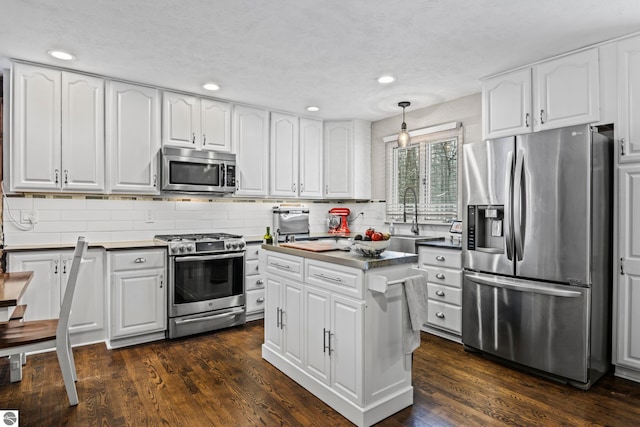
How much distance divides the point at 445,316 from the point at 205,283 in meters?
2.38

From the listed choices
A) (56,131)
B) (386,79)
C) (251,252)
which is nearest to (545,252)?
(386,79)

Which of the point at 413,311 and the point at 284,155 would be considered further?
the point at 284,155

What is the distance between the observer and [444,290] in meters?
3.59

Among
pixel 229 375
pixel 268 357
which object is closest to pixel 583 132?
pixel 268 357

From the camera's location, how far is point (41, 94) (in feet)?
10.8

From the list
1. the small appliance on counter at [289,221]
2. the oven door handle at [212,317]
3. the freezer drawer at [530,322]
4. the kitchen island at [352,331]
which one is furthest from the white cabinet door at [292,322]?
the small appliance on counter at [289,221]

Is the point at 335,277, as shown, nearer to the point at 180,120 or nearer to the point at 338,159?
the point at 180,120

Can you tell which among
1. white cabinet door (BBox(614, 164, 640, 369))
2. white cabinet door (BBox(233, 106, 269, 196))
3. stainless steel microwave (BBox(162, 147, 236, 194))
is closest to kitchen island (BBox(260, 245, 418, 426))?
white cabinet door (BBox(614, 164, 640, 369))

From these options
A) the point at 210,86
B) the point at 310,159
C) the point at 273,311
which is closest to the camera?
the point at 273,311

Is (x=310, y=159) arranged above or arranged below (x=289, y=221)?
above

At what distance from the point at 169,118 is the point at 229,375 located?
8.71 feet

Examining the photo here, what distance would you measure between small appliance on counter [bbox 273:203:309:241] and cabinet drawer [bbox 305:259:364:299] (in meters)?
2.30

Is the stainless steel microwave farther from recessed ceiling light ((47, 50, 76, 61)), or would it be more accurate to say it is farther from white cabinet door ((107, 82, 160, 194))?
recessed ceiling light ((47, 50, 76, 61))

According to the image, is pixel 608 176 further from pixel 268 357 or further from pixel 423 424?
pixel 268 357
